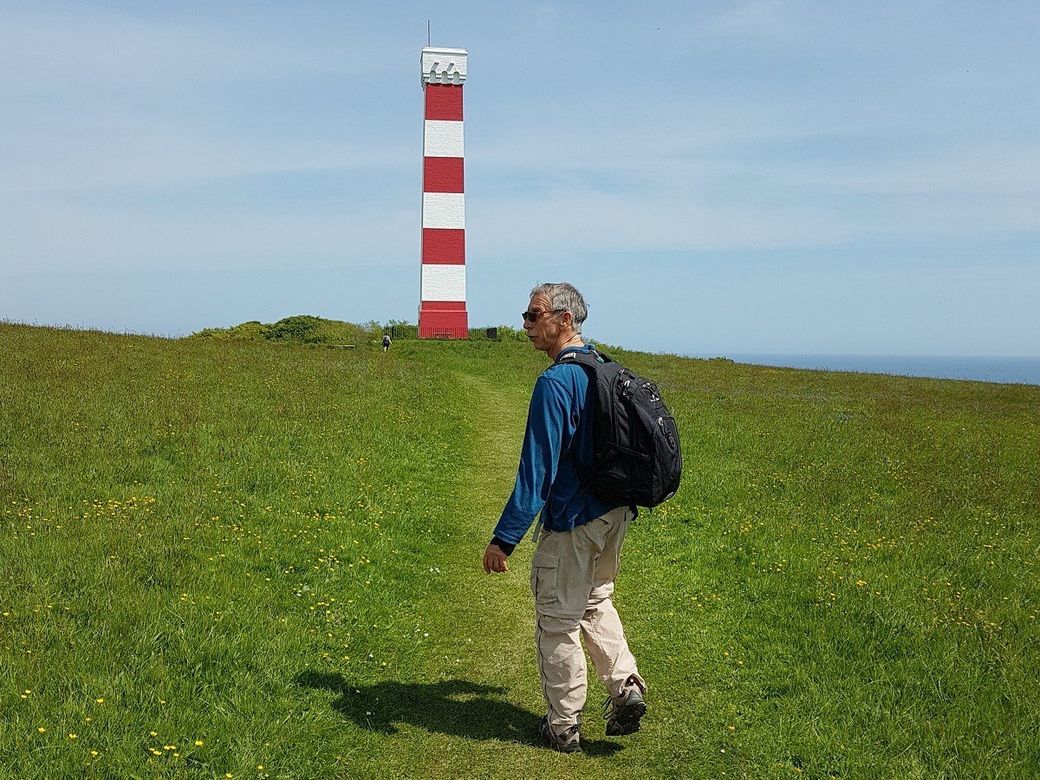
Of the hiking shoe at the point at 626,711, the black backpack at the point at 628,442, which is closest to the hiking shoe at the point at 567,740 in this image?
the hiking shoe at the point at 626,711

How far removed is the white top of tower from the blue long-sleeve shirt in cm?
3805

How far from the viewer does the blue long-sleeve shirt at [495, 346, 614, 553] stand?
5324 mm

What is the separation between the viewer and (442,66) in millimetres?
40500

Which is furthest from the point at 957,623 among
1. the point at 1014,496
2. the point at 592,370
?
the point at 1014,496

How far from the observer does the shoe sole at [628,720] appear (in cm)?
574

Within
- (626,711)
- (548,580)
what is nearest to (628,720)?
(626,711)

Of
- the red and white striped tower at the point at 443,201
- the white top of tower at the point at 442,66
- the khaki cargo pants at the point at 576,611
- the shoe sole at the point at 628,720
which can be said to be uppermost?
the white top of tower at the point at 442,66

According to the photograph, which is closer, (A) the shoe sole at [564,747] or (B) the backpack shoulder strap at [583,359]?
(B) the backpack shoulder strap at [583,359]

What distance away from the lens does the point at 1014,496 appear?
1362 centimetres

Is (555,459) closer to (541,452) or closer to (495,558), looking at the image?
(541,452)

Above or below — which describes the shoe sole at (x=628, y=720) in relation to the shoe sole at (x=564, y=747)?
above

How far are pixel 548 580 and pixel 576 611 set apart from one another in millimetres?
261

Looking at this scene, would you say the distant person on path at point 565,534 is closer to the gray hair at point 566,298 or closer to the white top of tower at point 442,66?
the gray hair at point 566,298

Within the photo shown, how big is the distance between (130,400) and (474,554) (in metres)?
9.64
